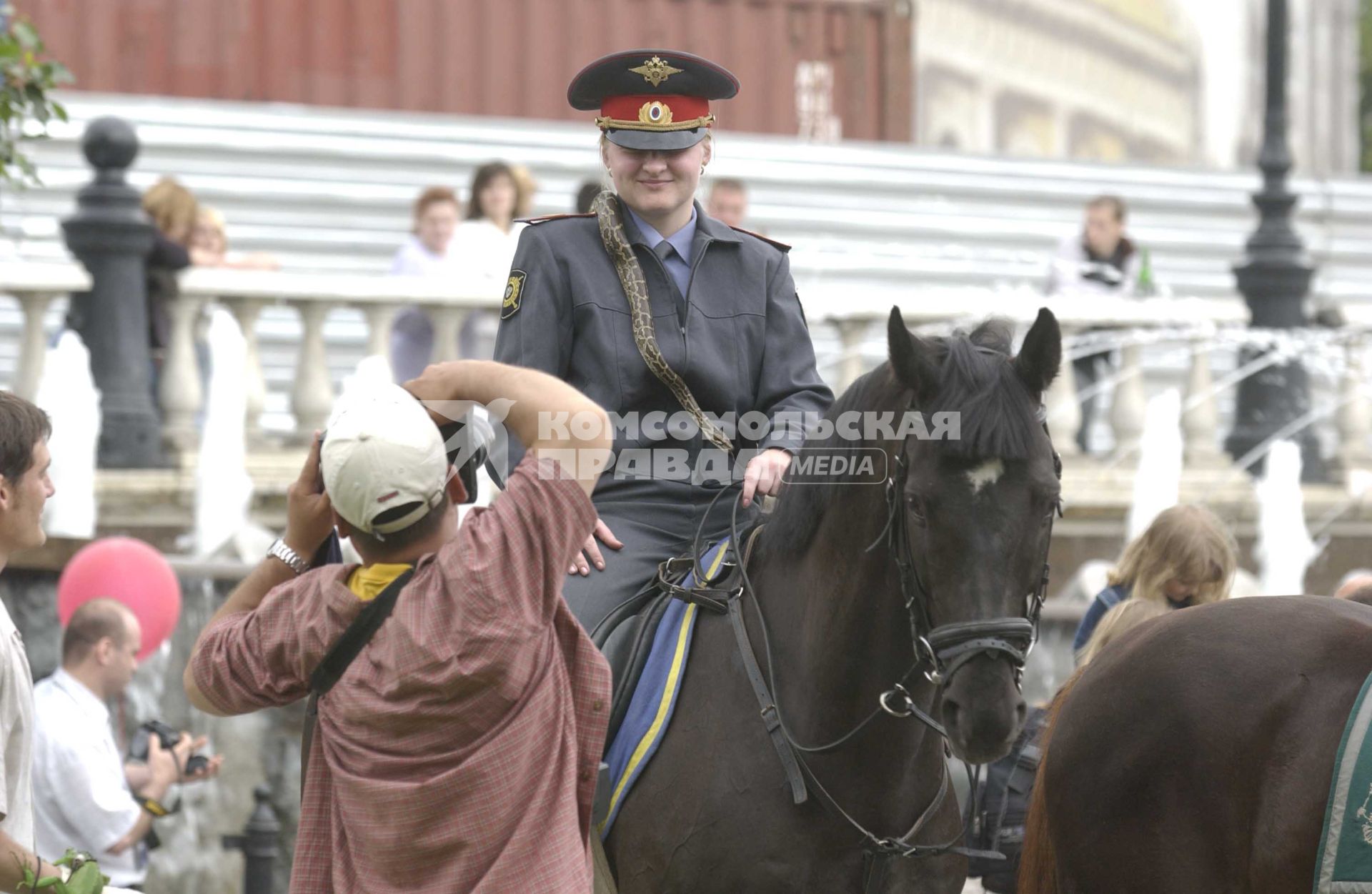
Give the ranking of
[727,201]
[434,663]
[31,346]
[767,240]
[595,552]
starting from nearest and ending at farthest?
[434,663] → [595,552] → [767,240] → [31,346] → [727,201]

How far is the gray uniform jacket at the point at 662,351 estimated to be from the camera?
15.1 ft

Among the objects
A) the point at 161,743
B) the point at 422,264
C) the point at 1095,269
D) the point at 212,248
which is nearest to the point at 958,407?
the point at 161,743

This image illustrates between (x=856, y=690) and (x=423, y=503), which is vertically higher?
(x=423, y=503)

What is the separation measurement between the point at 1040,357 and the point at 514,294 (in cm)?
140

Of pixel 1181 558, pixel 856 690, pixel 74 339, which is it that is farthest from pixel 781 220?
pixel 856 690

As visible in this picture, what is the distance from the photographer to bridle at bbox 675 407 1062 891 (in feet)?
11.8

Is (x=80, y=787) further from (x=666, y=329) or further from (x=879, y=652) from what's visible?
(x=879, y=652)

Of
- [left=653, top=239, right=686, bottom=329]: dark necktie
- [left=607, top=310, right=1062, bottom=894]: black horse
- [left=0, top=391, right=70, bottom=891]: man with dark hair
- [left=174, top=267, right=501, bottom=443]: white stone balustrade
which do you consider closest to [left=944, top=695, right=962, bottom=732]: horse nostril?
[left=607, top=310, right=1062, bottom=894]: black horse

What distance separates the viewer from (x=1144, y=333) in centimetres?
1130

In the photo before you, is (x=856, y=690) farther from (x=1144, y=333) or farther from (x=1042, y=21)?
(x=1042, y=21)

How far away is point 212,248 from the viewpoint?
10531 mm

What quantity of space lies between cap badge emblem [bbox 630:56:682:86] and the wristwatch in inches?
68.3

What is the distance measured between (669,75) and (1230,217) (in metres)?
16.9

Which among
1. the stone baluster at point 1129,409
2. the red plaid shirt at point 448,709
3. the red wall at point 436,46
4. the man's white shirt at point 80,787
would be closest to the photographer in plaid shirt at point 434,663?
the red plaid shirt at point 448,709
